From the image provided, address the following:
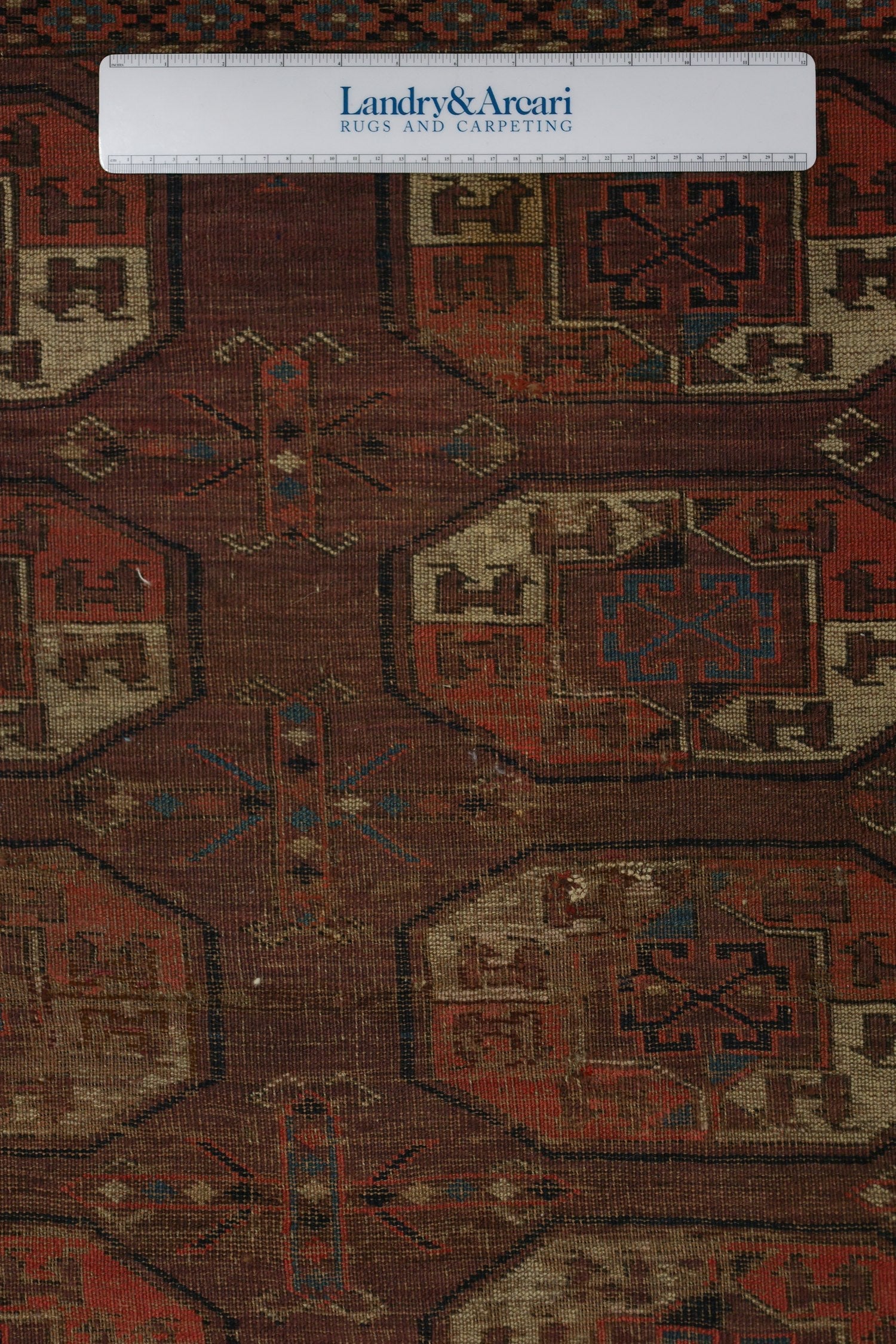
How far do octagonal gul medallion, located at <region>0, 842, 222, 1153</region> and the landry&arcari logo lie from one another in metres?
1.14

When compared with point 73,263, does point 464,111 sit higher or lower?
higher

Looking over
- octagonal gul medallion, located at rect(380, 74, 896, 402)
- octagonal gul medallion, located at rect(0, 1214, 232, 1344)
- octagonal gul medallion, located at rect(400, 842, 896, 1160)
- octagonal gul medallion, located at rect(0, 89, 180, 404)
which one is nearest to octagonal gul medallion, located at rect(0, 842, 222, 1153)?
octagonal gul medallion, located at rect(0, 1214, 232, 1344)

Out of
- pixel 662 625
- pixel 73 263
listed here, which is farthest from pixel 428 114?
pixel 662 625

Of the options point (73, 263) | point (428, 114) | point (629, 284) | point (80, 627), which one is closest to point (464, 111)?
point (428, 114)

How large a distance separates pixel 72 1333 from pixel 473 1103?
2.26 ft

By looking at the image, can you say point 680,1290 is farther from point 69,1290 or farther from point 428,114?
point 428,114

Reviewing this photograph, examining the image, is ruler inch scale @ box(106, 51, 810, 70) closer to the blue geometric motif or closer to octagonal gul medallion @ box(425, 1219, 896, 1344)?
the blue geometric motif

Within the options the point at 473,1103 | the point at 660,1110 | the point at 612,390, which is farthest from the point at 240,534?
the point at 660,1110

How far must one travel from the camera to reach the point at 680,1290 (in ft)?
4.58

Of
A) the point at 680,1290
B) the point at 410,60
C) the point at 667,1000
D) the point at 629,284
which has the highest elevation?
the point at 410,60

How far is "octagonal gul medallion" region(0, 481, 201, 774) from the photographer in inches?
54.1

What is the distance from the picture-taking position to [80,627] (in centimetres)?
138

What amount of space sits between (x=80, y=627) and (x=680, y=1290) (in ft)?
4.29

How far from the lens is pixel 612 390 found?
1.36 metres
